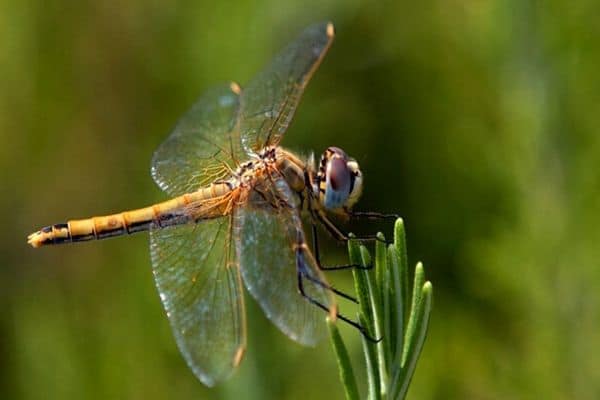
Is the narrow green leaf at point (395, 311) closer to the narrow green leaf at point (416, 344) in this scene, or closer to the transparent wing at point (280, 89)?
the narrow green leaf at point (416, 344)

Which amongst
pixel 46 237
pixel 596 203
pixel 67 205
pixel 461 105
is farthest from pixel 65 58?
pixel 596 203

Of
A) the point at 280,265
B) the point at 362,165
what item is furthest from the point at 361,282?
the point at 362,165

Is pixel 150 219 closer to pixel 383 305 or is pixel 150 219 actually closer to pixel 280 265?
pixel 280 265

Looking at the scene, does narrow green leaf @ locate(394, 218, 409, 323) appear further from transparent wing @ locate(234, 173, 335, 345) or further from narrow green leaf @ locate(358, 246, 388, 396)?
transparent wing @ locate(234, 173, 335, 345)

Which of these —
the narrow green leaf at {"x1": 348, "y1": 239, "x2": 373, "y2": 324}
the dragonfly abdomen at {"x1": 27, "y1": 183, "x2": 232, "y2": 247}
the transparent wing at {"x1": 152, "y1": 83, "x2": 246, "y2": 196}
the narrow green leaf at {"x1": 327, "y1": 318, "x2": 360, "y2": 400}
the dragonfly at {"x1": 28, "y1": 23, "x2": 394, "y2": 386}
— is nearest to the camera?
the narrow green leaf at {"x1": 327, "y1": 318, "x2": 360, "y2": 400}

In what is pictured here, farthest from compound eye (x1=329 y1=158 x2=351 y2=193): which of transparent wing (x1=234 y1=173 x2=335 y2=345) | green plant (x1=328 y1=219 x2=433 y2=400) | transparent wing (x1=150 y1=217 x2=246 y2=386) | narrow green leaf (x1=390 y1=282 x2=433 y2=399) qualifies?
narrow green leaf (x1=390 y1=282 x2=433 y2=399)

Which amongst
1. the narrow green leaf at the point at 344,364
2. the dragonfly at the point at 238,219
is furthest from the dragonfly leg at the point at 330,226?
the narrow green leaf at the point at 344,364
